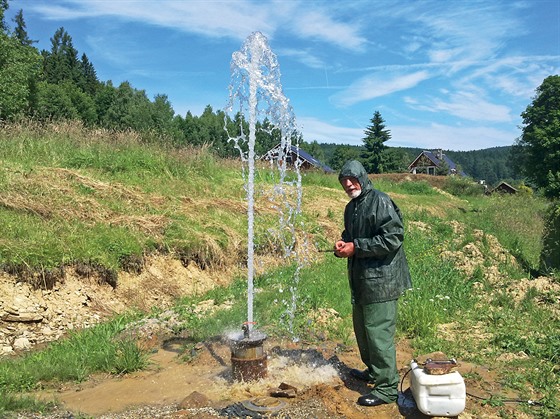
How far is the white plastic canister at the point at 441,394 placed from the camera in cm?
322

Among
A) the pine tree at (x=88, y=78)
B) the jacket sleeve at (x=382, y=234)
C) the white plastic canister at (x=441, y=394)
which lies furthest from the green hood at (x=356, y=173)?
the pine tree at (x=88, y=78)

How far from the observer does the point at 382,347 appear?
3.50 metres

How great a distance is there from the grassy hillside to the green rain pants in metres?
0.77

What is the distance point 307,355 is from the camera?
452 centimetres

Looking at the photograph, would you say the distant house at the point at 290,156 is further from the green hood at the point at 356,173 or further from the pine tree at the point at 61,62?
the pine tree at the point at 61,62

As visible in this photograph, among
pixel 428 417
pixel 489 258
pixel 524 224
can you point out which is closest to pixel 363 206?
pixel 428 417

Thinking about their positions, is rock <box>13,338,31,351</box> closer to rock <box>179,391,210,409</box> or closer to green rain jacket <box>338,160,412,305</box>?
rock <box>179,391,210,409</box>

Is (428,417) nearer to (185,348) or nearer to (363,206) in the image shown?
(363,206)

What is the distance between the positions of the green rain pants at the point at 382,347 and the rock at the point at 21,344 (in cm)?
388

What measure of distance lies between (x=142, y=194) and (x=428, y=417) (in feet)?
22.8

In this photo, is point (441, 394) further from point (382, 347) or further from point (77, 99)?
point (77, 99)

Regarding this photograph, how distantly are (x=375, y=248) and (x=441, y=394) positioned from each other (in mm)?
1055

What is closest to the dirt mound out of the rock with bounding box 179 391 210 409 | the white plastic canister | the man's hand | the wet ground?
the wet ground

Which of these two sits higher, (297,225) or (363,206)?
(363,206)
